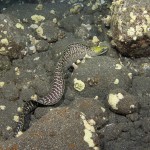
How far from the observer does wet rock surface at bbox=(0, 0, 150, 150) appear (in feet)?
18.9

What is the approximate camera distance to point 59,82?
7734 millimetres

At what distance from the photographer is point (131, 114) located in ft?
22.8

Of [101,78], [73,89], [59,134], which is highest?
[59,134]

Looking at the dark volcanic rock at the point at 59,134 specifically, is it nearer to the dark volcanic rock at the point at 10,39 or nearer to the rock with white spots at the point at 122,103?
the rock with white spots at the point at 122,103

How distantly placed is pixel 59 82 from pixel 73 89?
1.47 feet

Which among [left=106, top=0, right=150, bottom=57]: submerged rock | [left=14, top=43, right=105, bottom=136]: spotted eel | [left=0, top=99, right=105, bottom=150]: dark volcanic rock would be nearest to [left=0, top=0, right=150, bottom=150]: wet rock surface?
[left=0, top=99, right=105, bottom=150]: dark volcanic rock

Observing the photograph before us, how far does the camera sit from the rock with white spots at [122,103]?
6.83 m

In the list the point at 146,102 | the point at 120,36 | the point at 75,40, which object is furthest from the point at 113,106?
the point at 75,40

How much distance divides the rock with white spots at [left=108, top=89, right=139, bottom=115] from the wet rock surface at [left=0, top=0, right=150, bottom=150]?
0.08ft

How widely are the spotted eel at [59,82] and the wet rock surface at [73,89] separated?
21 cm

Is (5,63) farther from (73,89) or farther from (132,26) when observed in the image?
(132,26)

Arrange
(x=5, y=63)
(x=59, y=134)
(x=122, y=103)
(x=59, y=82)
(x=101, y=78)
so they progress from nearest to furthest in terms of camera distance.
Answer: (x=59, y=134) < (x=122, y=103) < (x=101, y=78) < (x=59, y=82) < (x=5, y=63)

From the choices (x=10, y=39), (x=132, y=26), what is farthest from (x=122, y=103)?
(x=10, y=39)

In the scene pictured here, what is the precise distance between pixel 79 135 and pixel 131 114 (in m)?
1.79
